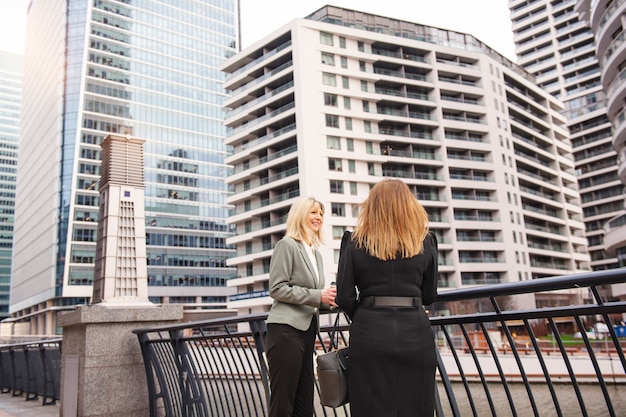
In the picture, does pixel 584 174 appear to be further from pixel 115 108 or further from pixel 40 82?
pixel 40 82

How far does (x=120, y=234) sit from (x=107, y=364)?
3038 mm

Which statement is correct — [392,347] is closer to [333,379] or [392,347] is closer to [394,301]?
[394,301]

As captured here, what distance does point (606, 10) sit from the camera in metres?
40.8

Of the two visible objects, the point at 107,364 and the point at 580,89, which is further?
the point at 580,89

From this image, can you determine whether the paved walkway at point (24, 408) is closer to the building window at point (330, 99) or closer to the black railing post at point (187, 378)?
the black railing post at point (187, 378)

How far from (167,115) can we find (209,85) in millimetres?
13396

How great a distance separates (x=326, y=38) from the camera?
197 feet

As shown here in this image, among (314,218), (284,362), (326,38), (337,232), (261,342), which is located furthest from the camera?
(326,38)

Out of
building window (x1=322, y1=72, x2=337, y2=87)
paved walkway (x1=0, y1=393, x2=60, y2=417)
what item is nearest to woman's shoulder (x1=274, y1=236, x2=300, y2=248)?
paved walkway (x1=0, y1=393, x2=60, y2=417)

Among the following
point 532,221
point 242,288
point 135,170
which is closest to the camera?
point 135,170

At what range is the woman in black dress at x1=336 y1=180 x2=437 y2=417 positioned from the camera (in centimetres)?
271

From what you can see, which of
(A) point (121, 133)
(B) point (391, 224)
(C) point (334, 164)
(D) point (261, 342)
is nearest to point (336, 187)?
(C) point (334, 164)

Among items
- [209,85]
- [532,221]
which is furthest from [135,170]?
[209,85]

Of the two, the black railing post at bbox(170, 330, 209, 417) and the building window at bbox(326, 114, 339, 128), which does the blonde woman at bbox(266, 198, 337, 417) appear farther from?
the building window at bbox(326, 114, 339, 128)
